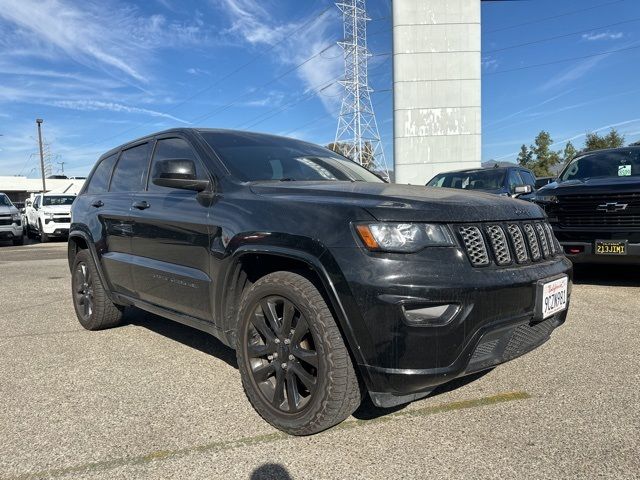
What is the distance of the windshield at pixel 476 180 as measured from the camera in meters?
10.2

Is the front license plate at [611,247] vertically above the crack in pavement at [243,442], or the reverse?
the front license plate at [611,247]

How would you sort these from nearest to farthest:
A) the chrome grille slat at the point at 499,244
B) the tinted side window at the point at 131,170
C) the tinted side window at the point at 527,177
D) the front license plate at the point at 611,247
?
the chrome grille slat at the point at 499,244, the tinted side window at the point at 131,170, the front license plate at the point at 611,247, the tinted side window at the point at 527,177

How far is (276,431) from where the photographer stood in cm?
271

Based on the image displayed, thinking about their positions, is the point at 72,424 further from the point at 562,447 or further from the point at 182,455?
the point at 562,447

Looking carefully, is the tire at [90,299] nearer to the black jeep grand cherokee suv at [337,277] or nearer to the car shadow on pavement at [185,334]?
the car shadow on pavement at [185,334]

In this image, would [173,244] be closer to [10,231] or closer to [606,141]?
[10,231]

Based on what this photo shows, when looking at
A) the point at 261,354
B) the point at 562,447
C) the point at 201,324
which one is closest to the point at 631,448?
the point at 562,447

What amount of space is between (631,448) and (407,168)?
72.5ft

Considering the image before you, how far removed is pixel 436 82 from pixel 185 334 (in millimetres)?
21649

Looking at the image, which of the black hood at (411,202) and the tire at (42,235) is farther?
the tire at (42,235)

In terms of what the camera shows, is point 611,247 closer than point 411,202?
No

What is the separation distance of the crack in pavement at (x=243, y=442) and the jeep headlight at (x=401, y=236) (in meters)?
1.09

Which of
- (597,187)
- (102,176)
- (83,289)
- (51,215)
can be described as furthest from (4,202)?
(597,187)

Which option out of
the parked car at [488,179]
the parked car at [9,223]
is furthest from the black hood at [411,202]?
the parked car at [9,223]
